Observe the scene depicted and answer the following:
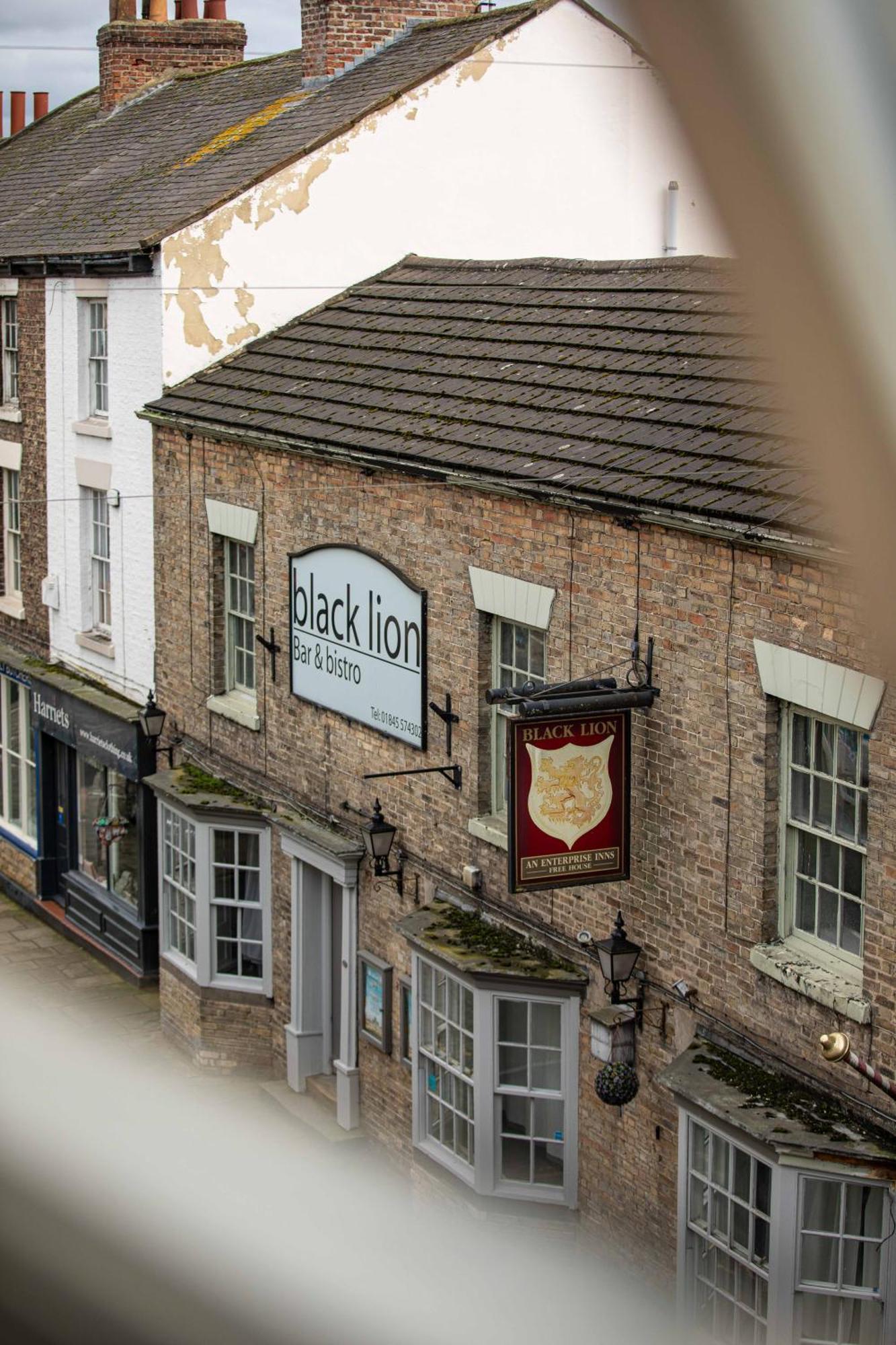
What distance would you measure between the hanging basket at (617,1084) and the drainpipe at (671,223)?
10.4m

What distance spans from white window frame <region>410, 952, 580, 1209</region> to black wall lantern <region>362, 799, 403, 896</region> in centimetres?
108

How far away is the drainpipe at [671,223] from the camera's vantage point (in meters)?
17.5

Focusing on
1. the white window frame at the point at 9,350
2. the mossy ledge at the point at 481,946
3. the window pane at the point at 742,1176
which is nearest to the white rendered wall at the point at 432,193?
the white window frame at the point at 9,350

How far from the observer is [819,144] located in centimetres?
89

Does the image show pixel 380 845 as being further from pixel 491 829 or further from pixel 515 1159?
pixel 515 1159

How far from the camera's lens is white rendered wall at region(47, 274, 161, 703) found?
54.2ft

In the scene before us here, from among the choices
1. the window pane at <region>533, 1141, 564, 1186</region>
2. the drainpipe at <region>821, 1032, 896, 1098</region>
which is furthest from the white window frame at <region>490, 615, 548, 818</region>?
the drainpipe at <region>821, 1032, 896, 1098</region>

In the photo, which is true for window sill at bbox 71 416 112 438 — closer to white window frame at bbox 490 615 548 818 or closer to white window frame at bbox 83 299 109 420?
white window frame at bbox 83 299 109 420

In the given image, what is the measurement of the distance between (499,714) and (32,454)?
1014cm

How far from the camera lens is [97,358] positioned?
1783 centimetres

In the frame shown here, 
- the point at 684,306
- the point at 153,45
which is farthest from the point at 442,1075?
the point at 153,45

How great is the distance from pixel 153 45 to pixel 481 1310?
79.3ft

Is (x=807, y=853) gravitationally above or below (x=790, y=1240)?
above

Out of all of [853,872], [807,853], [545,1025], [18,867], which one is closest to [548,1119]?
[545,1025]
